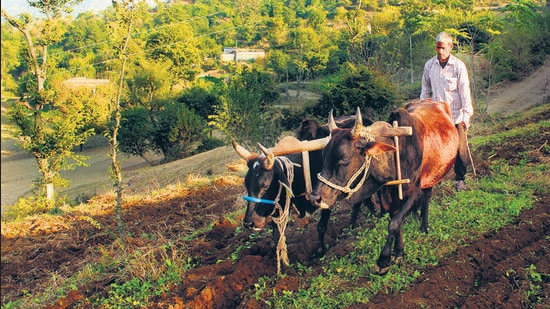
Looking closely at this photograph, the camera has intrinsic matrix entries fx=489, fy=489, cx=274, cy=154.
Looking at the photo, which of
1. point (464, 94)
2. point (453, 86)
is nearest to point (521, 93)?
point (453, 86)

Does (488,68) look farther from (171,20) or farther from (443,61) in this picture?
(171,20)

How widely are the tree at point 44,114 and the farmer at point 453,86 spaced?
34.6ft

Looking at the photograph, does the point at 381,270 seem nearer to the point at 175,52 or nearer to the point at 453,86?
the point at 453,86

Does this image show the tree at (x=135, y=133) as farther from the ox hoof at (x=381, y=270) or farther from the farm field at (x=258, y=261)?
the ox hoof at (x=381, y=270)

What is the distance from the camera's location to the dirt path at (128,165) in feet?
77.9

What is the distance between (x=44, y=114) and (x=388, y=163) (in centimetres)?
1335

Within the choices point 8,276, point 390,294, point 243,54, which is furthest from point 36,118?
point 243,54

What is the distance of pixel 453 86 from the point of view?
688 centimetres

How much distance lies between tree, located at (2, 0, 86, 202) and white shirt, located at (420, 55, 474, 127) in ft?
34.4

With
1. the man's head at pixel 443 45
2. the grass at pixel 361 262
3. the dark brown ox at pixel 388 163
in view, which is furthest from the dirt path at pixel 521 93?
the dark brown ox at pixel 388 163

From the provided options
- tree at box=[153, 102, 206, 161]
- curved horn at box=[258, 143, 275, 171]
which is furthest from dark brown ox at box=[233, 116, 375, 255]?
tree at box=[153, 102, 206, 161]

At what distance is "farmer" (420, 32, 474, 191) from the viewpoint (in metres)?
6.67

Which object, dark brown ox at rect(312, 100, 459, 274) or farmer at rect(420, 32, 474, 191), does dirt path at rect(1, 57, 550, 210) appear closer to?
farmer at rect(420, 32, 474, 191)

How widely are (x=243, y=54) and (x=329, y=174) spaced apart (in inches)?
2546
